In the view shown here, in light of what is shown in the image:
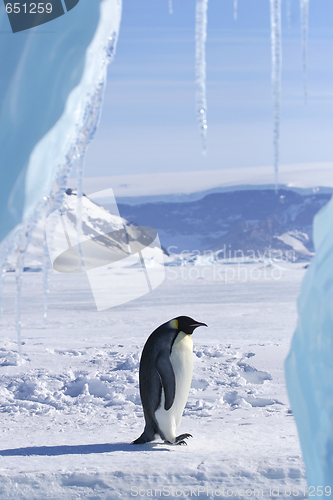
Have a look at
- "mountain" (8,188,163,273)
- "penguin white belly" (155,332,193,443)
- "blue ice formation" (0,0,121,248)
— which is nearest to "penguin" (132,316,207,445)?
"penguin white belly" (155,332,193,443)

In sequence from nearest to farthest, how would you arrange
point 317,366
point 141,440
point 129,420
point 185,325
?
1. point 317,366
2. point 141,440
3. point 185,325
4. point 129,420

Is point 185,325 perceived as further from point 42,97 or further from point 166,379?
point 42,97

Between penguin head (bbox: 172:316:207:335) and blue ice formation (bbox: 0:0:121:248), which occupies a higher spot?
blue ice formation (bbox: 0:0:121:248)

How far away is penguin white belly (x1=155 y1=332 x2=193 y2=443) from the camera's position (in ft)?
10.6

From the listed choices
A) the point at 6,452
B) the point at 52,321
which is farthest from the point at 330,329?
the point at 52,321

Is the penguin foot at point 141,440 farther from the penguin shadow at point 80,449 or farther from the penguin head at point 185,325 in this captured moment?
the penguin head at point 185,325

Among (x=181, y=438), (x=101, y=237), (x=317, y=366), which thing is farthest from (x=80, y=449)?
(x=101, y=237)

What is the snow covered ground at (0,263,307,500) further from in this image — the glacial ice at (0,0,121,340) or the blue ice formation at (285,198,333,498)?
the glacial ice at (0,0,121,340)

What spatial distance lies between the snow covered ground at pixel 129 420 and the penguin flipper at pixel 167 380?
0.94 ft

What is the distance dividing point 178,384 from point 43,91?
7.23ft

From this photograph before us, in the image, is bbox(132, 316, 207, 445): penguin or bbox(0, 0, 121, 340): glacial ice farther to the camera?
bbox(132, 316, 207, 445): penguin

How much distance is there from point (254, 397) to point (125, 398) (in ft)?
4.04

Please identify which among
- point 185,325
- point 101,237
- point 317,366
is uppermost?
point 317,366

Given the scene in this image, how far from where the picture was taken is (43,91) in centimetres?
175
